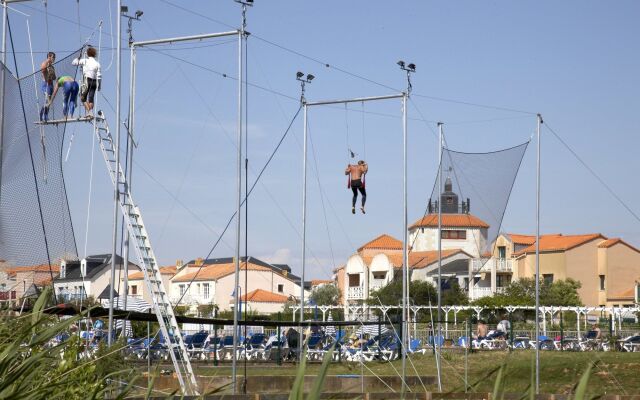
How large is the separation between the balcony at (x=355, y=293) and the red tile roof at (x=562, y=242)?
12043mm

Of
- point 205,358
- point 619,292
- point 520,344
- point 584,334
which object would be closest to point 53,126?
point 205,358

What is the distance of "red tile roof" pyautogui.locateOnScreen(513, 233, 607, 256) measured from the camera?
78438 mm

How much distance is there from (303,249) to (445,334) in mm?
13865

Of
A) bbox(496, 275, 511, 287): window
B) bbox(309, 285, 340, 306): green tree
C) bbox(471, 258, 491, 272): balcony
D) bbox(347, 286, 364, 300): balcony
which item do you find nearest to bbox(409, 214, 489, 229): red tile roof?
bbox(471, 258, 491, 272): balcony

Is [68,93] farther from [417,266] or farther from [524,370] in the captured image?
[417,266]

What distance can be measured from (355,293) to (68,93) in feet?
230

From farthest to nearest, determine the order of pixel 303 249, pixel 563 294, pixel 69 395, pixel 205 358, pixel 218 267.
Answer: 1. pixel 218 267
2. pixel 563 294
3. pixel 205 358
4. pixel 303 249
5. pixel 69 395

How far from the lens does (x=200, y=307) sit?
3433 inches

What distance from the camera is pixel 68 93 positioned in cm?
1767

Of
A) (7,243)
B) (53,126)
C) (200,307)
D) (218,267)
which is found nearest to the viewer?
(7,243)

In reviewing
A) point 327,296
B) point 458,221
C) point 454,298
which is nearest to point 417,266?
point 454,298

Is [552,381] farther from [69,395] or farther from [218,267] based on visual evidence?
[218,267]

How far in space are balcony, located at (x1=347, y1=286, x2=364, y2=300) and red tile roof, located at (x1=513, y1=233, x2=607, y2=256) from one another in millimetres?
12043

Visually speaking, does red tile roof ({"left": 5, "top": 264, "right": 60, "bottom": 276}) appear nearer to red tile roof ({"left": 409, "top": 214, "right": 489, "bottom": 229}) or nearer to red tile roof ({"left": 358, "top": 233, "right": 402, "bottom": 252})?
red tile roof ({"left": 409, "top": 214, "right": 489, "bottom": 229})
